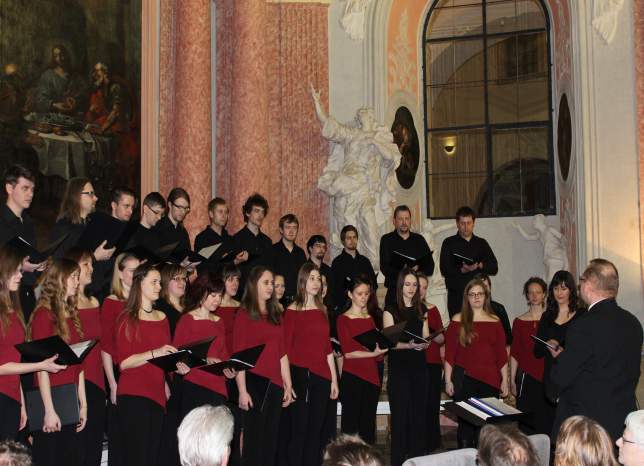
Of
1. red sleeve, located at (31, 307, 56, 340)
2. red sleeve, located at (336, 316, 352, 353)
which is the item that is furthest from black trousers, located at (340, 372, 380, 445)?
red sleeve, located at (31, 307, 56, 340)

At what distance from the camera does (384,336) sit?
263 inches

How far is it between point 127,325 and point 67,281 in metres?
0.57

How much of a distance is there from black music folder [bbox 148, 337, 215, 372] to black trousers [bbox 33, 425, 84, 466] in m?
0.68

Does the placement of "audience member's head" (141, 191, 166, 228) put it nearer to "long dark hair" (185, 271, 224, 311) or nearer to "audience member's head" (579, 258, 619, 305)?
"long dark hair" (185, 271, 224, 311)

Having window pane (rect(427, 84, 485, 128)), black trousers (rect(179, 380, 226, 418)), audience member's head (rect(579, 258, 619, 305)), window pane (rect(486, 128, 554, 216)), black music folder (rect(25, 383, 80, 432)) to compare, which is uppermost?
window pane (rect(427, 84, 485, 128))

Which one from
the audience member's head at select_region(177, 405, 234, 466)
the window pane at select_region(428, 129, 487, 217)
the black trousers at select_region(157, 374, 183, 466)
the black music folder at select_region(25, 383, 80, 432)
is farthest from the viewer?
the window pane at select_region(428, 129, 487, 217)

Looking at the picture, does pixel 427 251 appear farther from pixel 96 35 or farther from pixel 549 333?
pixel 96 35

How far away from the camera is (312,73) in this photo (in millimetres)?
12758

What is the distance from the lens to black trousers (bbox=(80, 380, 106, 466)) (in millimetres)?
5593

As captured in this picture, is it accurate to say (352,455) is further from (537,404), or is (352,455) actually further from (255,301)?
(537,404)

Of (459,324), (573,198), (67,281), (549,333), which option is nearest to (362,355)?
(459,324)

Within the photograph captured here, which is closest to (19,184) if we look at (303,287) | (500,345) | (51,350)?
(51,350)

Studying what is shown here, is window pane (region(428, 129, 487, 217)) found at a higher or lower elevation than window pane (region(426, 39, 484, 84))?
lower

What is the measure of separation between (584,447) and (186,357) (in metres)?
2.76
